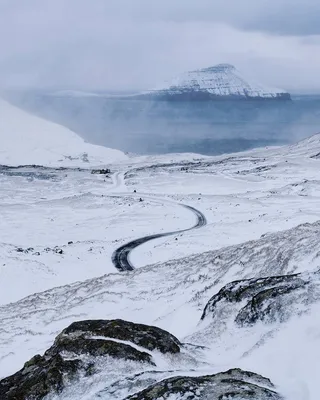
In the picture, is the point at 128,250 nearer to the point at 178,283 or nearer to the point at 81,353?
the point at 178,283

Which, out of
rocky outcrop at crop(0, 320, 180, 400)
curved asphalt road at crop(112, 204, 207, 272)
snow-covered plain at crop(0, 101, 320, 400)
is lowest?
curved asphalt road at crop(112, 204, 207, 272)

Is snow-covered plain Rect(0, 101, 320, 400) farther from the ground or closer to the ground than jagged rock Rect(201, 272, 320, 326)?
closer to the ground

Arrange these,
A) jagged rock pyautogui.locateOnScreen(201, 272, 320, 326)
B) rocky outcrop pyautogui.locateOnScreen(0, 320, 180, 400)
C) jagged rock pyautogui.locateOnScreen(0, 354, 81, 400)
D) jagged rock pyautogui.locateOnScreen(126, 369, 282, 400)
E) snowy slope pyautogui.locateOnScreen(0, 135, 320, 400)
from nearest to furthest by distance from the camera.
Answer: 1. jagged rock pyautogui.locateOnScreen(126, 369, 282, 400)
2. jagged rock pyautogui.locateOnScreen(0, 354, 81, 400)
3. rocky outcrop pyautogui.locateOnScreen(0, 320, 180, 400)
4. snowy slope pyautogui.locateOnScreen(0, 135, 320, 400)
5. jagged rock pyautogui.locateOnScreen(201, 272, 320, 326)

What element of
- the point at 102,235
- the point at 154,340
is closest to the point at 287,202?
the point at 102,235

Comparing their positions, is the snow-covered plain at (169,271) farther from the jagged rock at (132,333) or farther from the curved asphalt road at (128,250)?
the curved asphalt road at (128,250)

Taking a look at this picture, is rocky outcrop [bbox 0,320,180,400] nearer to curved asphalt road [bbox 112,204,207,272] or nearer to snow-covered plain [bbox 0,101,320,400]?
snow-covered plain [bbox 0,101,320,400]

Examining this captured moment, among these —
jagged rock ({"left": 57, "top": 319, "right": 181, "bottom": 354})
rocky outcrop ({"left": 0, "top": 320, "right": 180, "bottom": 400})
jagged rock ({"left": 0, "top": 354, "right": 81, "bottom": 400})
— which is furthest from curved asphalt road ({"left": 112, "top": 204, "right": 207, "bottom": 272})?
jagged rock ({"left": 0, "top": 354, "right": 81, "bottom": 400})
